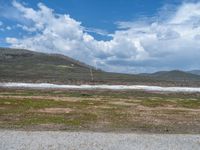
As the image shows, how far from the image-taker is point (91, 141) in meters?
19.7

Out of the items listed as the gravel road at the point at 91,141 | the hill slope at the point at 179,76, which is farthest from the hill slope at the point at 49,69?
the gravel road at the point at 91,141

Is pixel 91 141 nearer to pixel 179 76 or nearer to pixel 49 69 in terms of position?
pixel 49 69

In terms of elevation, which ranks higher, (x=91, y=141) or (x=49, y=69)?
(x=49, y=69)

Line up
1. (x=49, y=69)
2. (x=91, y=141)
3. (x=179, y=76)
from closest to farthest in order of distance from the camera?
(x=91, y=141) < (x=49, y=69) < (x=179, y=76)

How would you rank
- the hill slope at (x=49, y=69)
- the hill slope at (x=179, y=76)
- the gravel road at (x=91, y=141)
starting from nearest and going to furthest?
the gravel road at (x=91, y=141) < the hill slope at (x=49, y=69) < the hill slope at (x=179, y=76)

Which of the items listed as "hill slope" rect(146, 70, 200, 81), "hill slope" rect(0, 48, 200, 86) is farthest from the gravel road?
"hill slope" rect(146, 70, 200, 81)

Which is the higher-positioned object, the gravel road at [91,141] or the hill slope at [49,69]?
the hill slope at [49,69]

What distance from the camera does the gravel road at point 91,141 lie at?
59.9ft

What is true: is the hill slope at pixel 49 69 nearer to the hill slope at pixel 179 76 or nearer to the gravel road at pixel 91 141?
the hill slope at pixel 179 76

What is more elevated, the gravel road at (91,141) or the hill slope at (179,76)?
the hill slope at (179,76)

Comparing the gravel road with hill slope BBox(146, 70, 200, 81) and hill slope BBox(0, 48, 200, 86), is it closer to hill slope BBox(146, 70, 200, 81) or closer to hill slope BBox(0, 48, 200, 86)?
hill slope BBox(0, 48, 200, 86)

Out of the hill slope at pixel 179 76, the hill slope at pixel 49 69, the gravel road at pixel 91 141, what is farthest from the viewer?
the hill slope at pixel 179 76

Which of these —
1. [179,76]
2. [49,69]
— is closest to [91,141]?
[49,69]

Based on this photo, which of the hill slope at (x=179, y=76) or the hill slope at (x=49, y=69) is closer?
the hill slope at (x=49, y=69)
